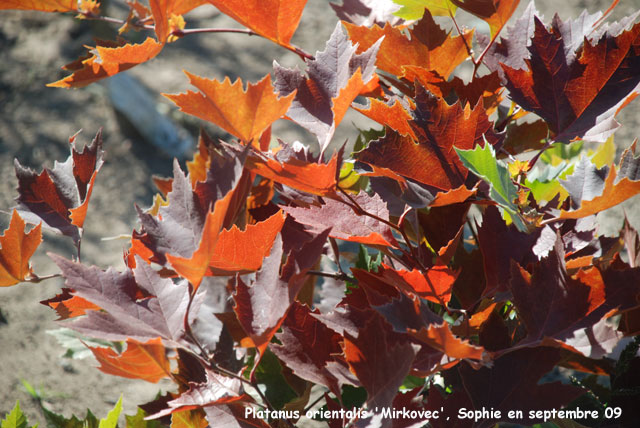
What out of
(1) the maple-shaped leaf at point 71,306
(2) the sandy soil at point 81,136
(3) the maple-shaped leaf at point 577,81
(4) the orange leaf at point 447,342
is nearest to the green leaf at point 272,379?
(1) the maple-shaped leaf at point 71,306

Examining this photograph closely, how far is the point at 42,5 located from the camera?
787mm

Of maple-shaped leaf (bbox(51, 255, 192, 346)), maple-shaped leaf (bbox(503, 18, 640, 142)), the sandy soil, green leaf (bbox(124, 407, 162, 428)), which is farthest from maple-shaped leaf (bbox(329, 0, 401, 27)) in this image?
the sandy soil

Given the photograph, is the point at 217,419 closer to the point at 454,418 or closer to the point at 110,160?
the point at 454,418

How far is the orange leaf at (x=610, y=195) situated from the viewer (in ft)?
1.64

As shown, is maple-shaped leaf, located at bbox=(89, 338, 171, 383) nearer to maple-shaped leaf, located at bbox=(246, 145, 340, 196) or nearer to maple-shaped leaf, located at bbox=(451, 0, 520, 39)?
maple-shaped leaf, located at bbox=(246, 145, 340, 196)

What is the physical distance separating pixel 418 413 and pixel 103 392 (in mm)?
1316

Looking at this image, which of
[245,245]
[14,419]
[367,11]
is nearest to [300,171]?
[245,245]

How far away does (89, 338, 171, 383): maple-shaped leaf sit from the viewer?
544mm

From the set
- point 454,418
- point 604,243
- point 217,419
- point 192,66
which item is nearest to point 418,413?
point 454,418

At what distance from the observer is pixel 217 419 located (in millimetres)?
606

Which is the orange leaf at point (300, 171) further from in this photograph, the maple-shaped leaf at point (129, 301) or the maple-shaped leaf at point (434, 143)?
the maple-shaped leaf at point (129, 301)

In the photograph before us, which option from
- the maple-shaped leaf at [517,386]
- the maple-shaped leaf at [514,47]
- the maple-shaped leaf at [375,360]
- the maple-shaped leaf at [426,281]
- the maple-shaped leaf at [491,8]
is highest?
the maple-shaped leaf at [491,8]

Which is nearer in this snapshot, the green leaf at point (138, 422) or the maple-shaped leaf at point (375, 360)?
the maple-shaped leaf at point (375, 360)

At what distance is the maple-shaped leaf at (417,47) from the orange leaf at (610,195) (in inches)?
10.1
